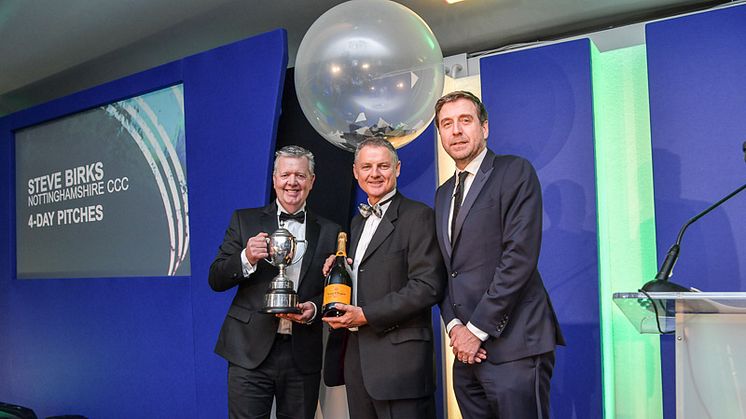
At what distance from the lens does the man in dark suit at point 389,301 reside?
8.46 feet

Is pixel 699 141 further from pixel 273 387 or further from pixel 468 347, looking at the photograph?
pixel 273 387

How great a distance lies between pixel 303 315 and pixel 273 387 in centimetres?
38

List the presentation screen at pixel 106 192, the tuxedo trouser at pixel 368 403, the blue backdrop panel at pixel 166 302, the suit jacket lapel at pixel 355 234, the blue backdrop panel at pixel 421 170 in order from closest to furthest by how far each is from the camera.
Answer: the tuxedo trouser at pixel 368 403 → the suit jacket lapel at pixel 355 234 → the blue backdrop panel at pixel 421 170 → the blue backdrop panel at pixel 166 302 → the presentation screen at pixel 106 192

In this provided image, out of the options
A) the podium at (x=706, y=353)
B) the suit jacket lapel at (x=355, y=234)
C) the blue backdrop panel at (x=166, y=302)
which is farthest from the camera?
the blue backdrop panel at (x=166, y=302)

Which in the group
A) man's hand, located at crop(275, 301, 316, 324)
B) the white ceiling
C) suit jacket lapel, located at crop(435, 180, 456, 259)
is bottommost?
man's hand, located at crop(275, 301, 316, 324)

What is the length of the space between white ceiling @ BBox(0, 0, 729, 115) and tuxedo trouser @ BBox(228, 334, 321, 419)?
2617mm

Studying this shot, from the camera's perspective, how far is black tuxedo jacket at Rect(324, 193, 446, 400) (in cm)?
257

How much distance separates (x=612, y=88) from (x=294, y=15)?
2.39 m

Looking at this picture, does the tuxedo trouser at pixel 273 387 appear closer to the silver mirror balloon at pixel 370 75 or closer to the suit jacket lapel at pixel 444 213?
the suit jacket lapel at pixel 444 213

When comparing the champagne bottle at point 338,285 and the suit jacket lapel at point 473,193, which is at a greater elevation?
the suit jacket lapel at point 473,193

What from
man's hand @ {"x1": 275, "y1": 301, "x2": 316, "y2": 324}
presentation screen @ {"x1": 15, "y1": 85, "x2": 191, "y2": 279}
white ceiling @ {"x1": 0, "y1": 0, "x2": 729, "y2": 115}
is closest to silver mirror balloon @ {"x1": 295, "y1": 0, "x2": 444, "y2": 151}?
man's hand @ {"x1": 275, "y1": 301, "x2": 316, "y2": 324}

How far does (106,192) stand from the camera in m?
5.61

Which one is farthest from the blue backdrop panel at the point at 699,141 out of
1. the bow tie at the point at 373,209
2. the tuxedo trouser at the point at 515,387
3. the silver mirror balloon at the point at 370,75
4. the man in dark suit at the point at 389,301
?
the bow tie at the point at 373,209

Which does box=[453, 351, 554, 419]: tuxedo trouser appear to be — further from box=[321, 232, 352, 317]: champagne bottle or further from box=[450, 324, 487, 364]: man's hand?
box=[321, 232, 352, 317]: champagne bottle
